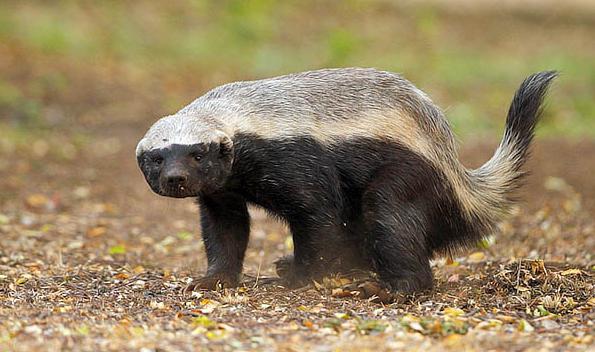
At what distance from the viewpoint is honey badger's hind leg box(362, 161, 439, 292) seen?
711 centimetres

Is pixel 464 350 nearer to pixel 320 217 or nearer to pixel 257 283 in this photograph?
pixel 320 217

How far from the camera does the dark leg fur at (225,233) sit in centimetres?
753

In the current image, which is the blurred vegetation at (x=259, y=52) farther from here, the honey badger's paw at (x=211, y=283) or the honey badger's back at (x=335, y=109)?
the honey badger's paw at (x=211, y=283)

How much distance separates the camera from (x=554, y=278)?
7207 mm

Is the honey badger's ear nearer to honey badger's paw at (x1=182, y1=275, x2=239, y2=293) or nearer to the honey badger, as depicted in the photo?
the honey badger

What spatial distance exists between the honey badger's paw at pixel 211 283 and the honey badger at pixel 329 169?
0.05ft

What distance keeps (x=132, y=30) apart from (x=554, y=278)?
670 inches

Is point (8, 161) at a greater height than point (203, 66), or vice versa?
point (203, 66)

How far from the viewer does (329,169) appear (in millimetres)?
7195

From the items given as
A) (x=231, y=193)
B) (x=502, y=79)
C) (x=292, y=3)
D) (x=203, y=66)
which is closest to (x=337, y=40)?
(x=203, y=66)

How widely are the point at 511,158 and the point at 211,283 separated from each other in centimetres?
266

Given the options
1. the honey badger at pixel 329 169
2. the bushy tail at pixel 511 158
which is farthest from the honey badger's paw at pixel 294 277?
the bushy tail at pixel 511 158

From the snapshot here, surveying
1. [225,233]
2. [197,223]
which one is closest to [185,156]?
[225,233]

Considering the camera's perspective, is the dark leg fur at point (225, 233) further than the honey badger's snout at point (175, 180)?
Yes
